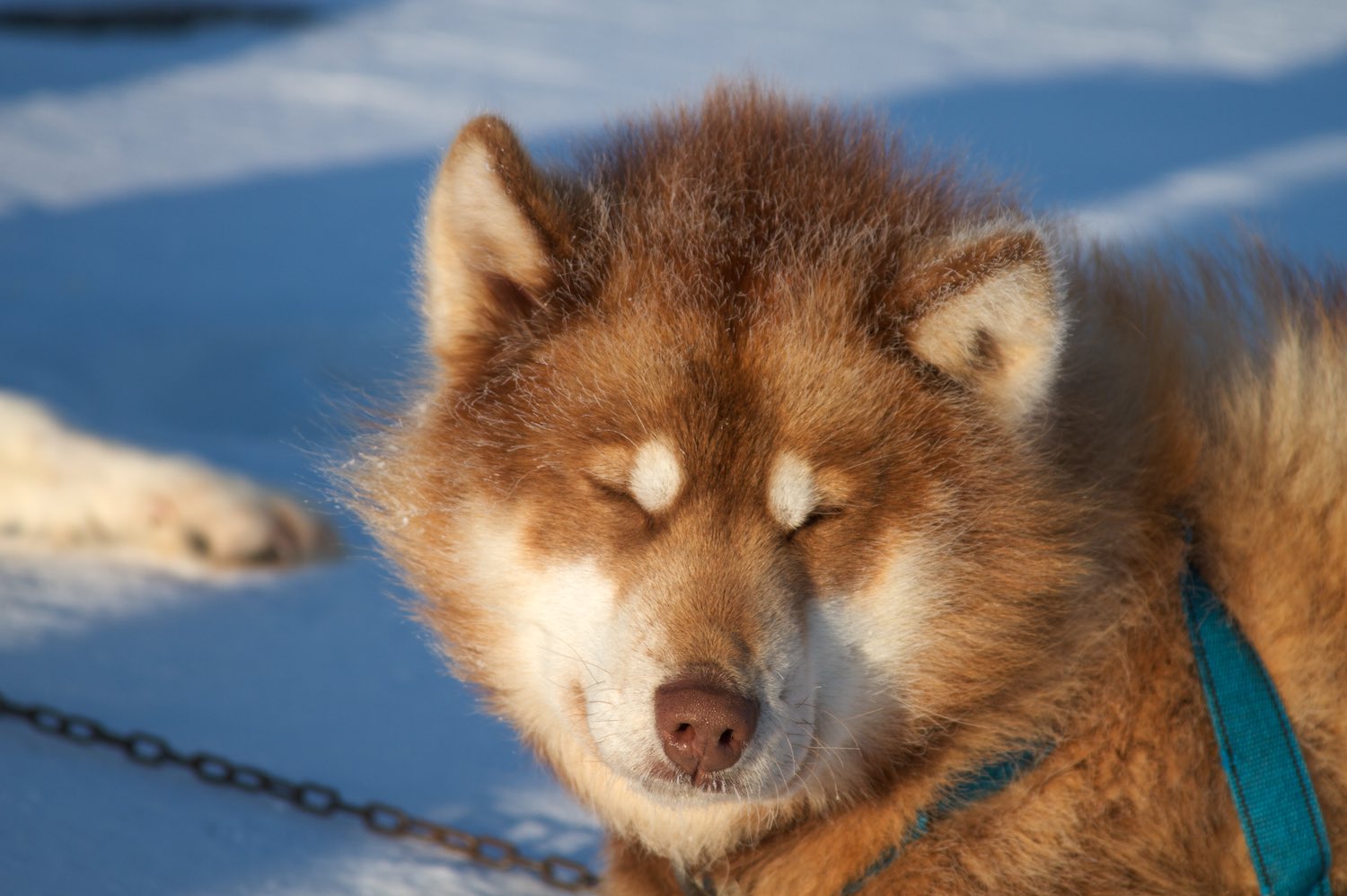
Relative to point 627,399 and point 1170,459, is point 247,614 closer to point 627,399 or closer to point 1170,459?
point 627,399

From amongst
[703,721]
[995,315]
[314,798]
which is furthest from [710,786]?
[314,798]

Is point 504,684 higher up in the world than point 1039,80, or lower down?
lower down

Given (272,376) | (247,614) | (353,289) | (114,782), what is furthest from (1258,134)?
(114,782)

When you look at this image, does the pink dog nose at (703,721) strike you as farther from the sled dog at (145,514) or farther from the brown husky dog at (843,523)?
the sled dog at (145,514)

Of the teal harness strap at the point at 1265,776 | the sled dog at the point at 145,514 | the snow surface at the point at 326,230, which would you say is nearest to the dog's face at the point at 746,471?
the teal harness strap at the point at 1265,776


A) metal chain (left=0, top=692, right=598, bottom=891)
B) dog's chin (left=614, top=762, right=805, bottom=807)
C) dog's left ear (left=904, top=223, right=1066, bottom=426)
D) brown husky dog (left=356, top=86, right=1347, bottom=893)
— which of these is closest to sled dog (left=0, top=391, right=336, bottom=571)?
metal chain (left=0, top=692, right=598, bottom=891)

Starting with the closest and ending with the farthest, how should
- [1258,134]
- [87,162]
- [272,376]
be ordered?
[272,376] → [87,162] → [1258,134]

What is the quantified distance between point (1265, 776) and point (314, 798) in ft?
6.01

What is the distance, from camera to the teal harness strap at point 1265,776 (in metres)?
1.69

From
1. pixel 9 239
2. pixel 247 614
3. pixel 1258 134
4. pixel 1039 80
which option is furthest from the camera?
pixel 1039 80

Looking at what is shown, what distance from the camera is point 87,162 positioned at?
641 centimetres

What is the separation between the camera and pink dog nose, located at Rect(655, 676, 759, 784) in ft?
5.34

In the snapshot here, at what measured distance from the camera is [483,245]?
1949 millimetres

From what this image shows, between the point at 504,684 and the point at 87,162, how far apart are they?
5.58 metres
